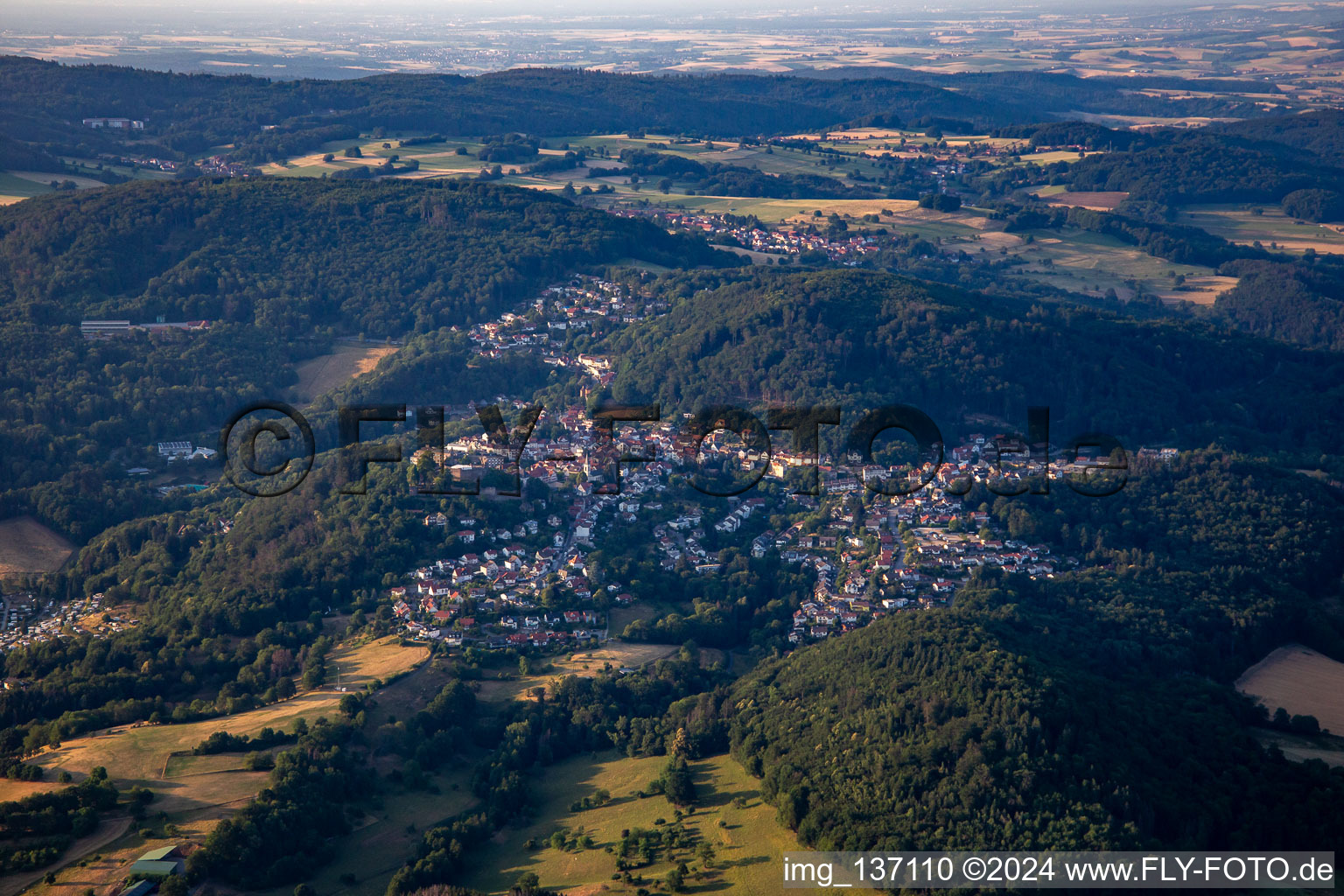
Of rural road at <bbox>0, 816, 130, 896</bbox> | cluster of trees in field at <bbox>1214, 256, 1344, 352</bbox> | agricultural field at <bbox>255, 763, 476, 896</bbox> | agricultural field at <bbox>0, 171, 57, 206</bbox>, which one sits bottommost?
agricultural field at <bbox>255, 763, 476, 896</bbox>

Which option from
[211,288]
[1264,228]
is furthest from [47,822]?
[1264,228]

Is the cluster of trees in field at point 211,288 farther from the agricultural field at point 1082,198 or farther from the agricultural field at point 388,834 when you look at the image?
the agricultural field at point 1082,198

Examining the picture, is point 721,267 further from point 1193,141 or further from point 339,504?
point 1193,141

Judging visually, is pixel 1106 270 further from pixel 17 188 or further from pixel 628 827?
pixel 17 188

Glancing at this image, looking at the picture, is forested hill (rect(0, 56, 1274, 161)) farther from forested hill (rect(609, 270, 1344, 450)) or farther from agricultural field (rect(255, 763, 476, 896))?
agricultural field (rect(255, 763, 476, 896))

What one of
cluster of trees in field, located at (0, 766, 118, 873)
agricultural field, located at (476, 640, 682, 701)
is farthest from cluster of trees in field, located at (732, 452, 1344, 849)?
cluster of trees in field, located at (0, 766, 118, 873)
